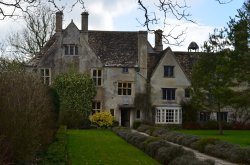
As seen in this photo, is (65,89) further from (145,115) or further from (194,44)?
(194,44)

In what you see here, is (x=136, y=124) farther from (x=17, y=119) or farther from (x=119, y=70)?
(x=17, y=119)

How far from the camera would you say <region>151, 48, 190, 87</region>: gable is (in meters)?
53.0

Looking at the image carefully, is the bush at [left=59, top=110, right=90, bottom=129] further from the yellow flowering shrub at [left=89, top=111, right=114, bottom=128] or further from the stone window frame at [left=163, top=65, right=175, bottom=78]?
the stone window frame at [left=163, top=65, right=175, bottom=78]

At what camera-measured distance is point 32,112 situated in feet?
47.4

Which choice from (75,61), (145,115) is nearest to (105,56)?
(75,61)

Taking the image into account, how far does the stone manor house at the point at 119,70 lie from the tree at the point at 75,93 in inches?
64.0

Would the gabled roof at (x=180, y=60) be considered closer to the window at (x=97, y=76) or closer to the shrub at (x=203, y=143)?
the window at (x=97, y=76)

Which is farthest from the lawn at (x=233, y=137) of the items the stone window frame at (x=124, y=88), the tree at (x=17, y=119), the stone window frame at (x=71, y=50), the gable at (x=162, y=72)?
the stone window frame at (x=71, y=50)

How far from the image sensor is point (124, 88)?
51.9 m

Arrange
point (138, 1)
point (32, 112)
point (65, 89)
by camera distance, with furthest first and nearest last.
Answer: point (65, 89), point (32, 112), point (138, 1)

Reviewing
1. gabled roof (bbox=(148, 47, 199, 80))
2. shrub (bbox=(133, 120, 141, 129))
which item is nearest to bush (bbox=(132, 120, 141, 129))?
shrub (bbox=(133, 120, 141, 129))

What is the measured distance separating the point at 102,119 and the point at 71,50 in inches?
351

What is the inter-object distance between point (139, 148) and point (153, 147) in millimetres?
4140

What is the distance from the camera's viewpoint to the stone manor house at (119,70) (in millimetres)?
51406
